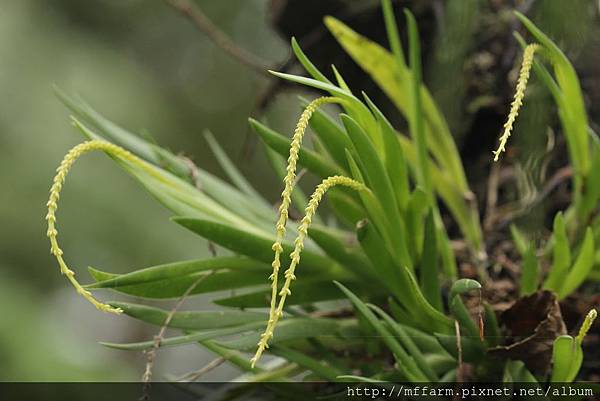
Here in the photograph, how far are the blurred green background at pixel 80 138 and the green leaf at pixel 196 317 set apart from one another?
1.28m

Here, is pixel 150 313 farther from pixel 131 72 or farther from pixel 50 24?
pixel 50 24

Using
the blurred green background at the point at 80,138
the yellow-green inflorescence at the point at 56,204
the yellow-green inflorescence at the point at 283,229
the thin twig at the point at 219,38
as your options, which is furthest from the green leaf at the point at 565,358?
the blurred green background at the point at 80,138

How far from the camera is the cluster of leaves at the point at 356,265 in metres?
0.58

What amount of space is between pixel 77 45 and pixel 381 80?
9.90 ft

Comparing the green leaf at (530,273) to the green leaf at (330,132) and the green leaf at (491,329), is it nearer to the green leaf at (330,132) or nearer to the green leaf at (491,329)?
the green leaf at (491,329)

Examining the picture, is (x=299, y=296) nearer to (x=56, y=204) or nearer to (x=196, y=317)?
(x=196, y=317)

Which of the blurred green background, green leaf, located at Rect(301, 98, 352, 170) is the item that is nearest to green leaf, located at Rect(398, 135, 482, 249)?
green leaf, located at Rect(301, 98, 352, 170)

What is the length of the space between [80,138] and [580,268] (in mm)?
2717

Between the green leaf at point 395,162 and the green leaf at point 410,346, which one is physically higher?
the green leaf at point 395,162

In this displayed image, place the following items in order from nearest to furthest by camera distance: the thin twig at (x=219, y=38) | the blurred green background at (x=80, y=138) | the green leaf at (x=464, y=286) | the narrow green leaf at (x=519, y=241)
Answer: the green leaf at (x=464, y=286)
the narrow green leaf at (x=519, y=241)
the thin twig at (x=219, y=38)
the blurred green background at (x=80, y=138)

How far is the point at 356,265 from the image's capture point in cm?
66

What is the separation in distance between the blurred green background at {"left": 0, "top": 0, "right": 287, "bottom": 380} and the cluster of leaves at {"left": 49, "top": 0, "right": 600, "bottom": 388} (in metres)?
1.25

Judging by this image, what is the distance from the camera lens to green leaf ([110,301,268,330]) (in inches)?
23.1

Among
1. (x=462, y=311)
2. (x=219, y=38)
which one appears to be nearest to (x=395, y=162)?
(x=462, y=311)
